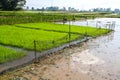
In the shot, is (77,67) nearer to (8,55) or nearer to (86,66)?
(86,66)

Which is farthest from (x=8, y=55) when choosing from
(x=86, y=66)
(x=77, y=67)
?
(x=86, y=66)

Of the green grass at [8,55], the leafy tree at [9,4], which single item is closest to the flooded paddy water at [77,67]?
the green grass at [8,55]

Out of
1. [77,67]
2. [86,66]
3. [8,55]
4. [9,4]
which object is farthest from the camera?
[9,4]

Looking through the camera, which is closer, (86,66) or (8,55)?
(86,66)

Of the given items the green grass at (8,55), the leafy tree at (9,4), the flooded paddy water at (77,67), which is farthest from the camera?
the leafy tree at (9,4)

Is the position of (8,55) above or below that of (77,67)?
above

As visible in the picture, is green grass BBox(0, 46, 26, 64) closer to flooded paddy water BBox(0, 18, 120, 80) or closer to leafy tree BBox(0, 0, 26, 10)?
flooded paddy water BBox(0, 18, 120, 80)

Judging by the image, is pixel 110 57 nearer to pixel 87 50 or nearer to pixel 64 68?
pixel 87 50

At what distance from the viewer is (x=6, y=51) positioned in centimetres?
1283

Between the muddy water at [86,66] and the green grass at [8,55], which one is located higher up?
the green grass at [8,55]

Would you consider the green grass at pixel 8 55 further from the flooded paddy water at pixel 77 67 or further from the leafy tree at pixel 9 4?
the leafy tree at pixel 9 4

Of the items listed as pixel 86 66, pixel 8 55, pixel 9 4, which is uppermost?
A: pixel 9 4

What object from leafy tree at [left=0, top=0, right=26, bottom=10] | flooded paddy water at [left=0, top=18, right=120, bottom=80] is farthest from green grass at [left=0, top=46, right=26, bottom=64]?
leafy tree at [left=0, top=0, right=26, bottom=10]

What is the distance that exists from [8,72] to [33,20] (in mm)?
26750
